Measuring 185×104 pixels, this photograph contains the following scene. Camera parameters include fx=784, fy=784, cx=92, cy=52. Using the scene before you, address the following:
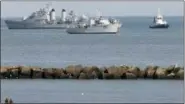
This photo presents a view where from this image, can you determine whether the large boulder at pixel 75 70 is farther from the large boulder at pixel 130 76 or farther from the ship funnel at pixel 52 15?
the ship funnel at pixel 52 15

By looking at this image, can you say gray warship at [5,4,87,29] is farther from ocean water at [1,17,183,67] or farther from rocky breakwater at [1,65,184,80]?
rocky breakwater at [1,65,184,80]

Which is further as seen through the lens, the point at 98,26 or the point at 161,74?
the point at 98,26

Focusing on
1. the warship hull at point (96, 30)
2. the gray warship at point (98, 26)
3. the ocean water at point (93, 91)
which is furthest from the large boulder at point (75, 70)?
the warship hull at point (96, 30)

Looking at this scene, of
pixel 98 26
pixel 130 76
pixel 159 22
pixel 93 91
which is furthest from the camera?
pixel 159 22

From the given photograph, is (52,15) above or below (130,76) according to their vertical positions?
below

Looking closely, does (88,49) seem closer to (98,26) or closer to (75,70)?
(98,26)

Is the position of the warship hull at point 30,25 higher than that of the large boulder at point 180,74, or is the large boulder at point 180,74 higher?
the large boulder at point 180,74

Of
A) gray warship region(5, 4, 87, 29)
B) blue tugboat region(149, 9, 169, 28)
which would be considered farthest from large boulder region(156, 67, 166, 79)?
blue tugboat region(149, 9, 169, 28)

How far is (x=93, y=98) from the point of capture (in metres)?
12.6

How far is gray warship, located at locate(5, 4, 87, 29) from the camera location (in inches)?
1781

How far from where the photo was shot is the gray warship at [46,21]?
4524cm

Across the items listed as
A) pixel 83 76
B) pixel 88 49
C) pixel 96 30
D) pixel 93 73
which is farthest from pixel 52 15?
pixel 83 76

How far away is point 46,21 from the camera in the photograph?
46312 millimetres

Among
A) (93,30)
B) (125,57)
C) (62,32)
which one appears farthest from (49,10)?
(125,57)
